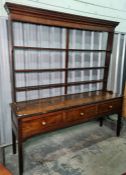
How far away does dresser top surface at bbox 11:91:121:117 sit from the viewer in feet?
6.10

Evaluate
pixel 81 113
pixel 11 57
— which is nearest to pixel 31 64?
pixel 11 57

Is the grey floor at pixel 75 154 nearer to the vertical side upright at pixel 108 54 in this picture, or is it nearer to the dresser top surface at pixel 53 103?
the dresser top surface at pixel 53 103

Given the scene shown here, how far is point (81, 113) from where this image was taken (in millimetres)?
2191

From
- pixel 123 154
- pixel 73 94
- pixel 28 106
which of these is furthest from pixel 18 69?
pixel 123 154

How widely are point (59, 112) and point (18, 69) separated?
0.81 meters

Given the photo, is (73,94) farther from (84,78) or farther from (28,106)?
(28,106)

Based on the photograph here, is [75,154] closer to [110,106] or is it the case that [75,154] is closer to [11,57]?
[110,106]

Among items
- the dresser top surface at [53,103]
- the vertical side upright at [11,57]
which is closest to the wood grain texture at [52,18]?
the vertical side upright at [11,57]

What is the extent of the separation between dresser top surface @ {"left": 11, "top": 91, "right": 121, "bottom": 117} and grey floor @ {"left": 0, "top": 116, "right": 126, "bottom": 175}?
70 centimetres

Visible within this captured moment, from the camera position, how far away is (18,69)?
217 centimetres

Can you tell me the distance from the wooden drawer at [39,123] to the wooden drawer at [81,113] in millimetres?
123

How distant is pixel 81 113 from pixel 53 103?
1.34 ft

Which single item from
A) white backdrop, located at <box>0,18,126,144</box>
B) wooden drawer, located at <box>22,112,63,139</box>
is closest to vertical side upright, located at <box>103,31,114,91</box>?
white backdrop, located at <box>0,18,126,144</box>

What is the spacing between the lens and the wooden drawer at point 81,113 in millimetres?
2088
